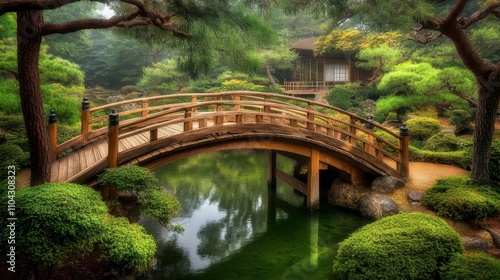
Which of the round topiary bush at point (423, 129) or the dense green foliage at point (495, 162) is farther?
the round topiary bush at point (423, 129)

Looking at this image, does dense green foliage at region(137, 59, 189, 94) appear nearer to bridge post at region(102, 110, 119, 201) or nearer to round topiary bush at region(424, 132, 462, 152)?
round topiary bush at region(424, 132, 462, 152)

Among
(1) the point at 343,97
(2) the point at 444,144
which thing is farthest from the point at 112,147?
(1) the point at 343,97

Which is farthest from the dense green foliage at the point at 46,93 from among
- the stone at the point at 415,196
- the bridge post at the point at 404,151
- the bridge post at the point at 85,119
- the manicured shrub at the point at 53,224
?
the stone at the point at 415,196

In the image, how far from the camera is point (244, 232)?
29.8 ft

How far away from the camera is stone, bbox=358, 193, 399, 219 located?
347 inches

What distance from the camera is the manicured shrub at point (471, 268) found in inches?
194

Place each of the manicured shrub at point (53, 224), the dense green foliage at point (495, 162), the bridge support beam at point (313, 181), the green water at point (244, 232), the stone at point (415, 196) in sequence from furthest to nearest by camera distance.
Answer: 1. the bridge support beam at point (313, 181)
2. the stone at point (415, 196)
3. the dense green foliage at point (495, 162)
4. the green water at point (244, 232)
5. the manicured shrub at point (53, 224)

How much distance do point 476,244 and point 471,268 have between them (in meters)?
1.91

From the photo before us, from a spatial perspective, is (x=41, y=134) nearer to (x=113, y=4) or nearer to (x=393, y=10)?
(x=113, y=4)

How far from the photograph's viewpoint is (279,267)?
7121 mm

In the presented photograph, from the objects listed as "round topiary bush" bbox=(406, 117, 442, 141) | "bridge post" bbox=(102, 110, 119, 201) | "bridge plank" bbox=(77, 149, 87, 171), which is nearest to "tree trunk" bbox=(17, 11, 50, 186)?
"bridge plank" bbox=(77, 149, 87, 171)

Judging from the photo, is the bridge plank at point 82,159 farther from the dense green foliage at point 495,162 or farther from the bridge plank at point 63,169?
the dense green foliage at point 495,162

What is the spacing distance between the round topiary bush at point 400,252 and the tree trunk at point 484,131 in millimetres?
3095

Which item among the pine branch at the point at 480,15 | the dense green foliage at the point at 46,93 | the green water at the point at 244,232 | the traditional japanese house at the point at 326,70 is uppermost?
the traditional japanese house at the point at 326,70
